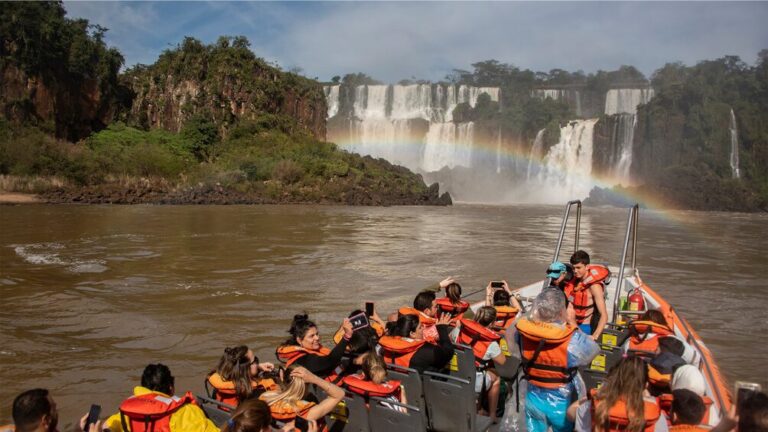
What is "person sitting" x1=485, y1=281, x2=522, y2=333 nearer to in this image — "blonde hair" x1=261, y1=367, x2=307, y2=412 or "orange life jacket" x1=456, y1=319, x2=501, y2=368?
"orange life jacket" x1=456, y1=319, x2=501, y2=368

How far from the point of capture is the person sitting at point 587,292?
5.53m

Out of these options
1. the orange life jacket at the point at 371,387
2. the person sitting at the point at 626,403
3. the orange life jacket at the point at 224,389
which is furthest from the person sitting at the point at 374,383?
the person sitting at the point at 626,403

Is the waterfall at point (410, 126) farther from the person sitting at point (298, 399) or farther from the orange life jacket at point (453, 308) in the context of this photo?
the person sitting at point (298, 399)

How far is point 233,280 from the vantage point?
43.0 ft

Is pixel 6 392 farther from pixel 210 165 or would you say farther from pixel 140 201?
pixel 210 165

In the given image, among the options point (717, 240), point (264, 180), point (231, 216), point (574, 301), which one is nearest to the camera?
point (574, 301)

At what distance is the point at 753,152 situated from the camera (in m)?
51.8

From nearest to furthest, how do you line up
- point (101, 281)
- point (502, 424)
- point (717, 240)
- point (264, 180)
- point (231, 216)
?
point (502, 424), point (101, 281), point (717, 240), point (231, 216), point (264, 180)

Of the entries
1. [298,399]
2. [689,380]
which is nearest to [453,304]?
[298,399]

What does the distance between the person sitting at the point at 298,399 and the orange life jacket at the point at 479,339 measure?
4.29ft

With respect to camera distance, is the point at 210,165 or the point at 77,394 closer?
the point at 77,394

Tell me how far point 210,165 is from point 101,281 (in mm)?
38838

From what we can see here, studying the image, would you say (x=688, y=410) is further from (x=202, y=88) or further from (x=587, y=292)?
(x=202, y=88)

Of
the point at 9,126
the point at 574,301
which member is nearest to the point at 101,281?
the point at 574,301
